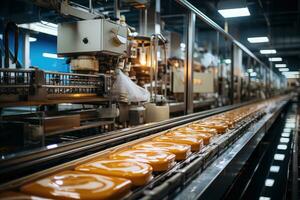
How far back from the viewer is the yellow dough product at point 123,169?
3.76 ft

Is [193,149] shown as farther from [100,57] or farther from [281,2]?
[281,2]

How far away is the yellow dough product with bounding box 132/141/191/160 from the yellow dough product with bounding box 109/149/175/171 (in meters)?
0.07

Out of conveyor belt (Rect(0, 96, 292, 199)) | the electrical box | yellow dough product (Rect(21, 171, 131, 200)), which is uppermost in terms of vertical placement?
the electrical box

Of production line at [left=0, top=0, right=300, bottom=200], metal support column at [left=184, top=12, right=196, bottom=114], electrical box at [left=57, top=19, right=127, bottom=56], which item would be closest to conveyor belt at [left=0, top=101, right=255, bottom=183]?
production line at [left=0, top=0, right=300, bottom=200]

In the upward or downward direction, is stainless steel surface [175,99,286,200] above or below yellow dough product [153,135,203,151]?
below

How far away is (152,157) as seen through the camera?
4.68 feet

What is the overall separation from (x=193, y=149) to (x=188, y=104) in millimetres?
1848

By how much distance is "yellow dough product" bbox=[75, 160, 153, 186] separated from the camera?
1.15 m

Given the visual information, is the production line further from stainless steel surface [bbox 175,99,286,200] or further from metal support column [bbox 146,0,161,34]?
metal support column [bbox 146,0,161,34]

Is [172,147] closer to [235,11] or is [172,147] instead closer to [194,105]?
[235,11]

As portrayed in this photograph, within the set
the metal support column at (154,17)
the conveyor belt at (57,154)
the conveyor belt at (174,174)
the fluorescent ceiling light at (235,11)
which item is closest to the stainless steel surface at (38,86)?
the conveyor belt at (57,154)

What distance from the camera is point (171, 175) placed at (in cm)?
128

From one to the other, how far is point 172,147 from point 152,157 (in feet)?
0.79

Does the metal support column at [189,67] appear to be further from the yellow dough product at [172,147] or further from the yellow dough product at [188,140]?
the yellow dough product at [172,147]
